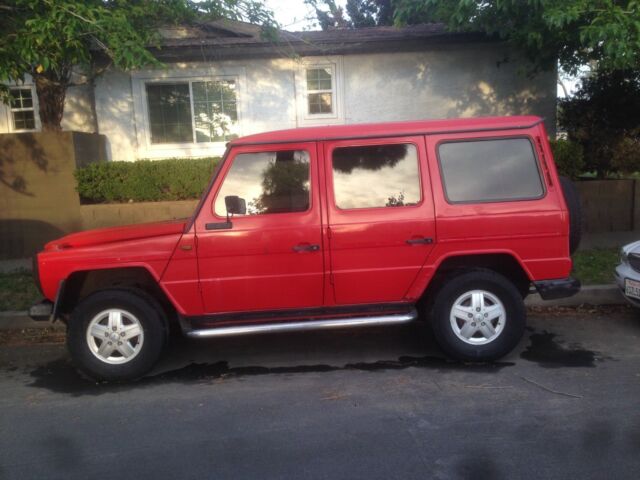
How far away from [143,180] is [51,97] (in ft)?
7.44

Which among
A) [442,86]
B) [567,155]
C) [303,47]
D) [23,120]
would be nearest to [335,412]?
[567,155]

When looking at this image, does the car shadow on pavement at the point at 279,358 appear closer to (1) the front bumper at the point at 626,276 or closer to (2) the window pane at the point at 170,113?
(1) the front bumper at the point at 626,276

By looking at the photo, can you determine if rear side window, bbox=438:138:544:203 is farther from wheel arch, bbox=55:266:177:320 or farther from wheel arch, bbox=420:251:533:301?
wheel arch, bbox=55:266:177:320

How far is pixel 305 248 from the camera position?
4.87m

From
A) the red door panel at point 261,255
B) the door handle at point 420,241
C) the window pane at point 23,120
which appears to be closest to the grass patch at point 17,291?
the red door panel at point 261,255

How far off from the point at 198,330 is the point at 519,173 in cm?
304

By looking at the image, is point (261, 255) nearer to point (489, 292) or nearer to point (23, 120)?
point (489, 292)

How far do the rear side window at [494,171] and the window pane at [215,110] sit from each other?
7.41m

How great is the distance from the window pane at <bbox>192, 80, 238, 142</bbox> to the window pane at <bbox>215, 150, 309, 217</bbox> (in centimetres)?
696

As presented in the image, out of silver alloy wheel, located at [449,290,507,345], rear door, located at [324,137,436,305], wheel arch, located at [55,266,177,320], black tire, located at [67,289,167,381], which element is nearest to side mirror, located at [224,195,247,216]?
rear door, located at [324,137,436,305]

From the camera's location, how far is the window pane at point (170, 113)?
11.7 m

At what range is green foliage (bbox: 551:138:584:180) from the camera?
10305mm

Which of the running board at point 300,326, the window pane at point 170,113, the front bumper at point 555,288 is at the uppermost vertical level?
the window pane at point 170,113

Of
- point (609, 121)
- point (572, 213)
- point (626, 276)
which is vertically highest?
point (609, 121)
